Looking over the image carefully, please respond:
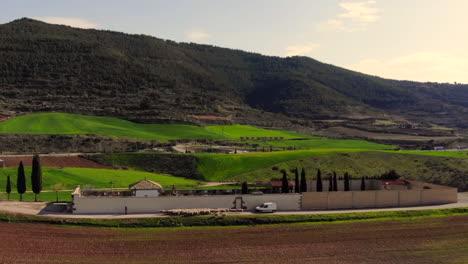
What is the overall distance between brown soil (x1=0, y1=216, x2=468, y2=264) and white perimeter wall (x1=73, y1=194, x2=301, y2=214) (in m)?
5.82

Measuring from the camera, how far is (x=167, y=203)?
176 feet

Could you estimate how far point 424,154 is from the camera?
94.5 m

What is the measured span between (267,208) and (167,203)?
29.3 ft

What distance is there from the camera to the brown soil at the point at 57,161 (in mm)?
76875

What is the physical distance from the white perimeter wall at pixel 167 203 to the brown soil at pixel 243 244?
229 inches

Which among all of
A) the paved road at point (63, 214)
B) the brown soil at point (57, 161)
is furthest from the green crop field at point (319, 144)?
the paved road at point (63, 214)

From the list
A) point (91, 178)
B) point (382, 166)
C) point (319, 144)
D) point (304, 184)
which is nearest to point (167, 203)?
point (304, 184)

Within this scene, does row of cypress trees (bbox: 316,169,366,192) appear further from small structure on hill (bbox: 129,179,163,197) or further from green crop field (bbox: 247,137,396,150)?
green crop field (bbox: 247,137,396,150)

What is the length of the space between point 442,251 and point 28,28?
17043 cm

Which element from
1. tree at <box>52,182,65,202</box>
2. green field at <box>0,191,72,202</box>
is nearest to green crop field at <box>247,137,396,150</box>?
tree at <box>52,182,65,202</box>

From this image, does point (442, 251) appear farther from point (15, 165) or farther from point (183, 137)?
point (183, 137)

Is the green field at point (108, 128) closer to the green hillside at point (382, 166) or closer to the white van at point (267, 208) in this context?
the green hillside at point (382, 166)

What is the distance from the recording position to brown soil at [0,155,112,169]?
76.9m

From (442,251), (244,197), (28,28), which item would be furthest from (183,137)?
(28,28)
